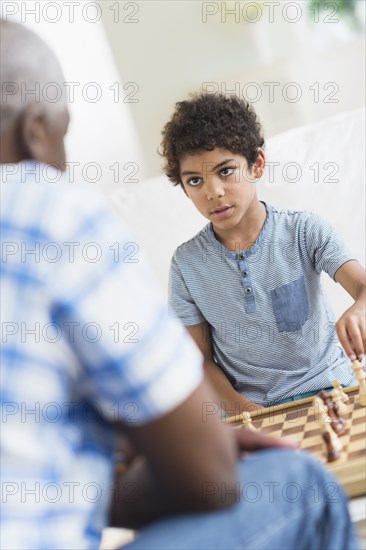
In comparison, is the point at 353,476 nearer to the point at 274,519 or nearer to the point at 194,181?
the point at 274,519

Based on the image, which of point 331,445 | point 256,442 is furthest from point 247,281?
point 256,442

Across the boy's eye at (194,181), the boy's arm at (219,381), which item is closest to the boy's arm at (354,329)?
the boy's arm at (219,381)

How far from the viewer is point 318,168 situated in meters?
2.43

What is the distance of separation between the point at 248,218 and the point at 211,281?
180 millimetres

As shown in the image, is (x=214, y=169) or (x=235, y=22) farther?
(x=235, y=22)

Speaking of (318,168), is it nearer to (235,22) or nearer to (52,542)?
(52,542)

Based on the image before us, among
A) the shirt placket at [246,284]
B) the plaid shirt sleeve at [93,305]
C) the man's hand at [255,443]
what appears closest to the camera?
the plaid shirt sleeve at [93,305]

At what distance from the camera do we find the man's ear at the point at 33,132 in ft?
2.97

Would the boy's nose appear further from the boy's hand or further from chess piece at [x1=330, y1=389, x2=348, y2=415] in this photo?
chess piece at [x1=330, y1=389, x2=348, y2=415]

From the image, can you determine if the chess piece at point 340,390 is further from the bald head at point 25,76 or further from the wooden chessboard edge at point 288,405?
the bald head at point 25,76

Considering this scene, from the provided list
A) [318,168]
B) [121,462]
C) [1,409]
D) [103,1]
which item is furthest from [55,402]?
[103,1]

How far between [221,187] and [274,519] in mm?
1274

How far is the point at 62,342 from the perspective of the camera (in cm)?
79

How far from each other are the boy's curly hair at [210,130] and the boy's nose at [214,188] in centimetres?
9
